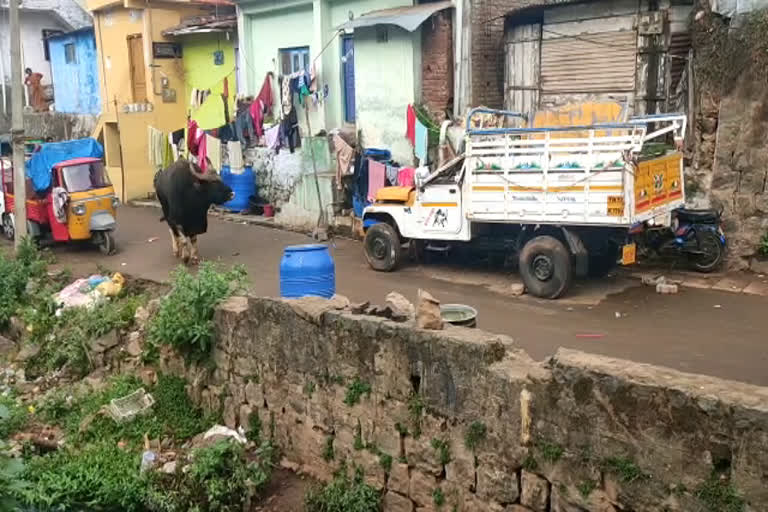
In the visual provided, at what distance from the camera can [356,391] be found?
19.1ft

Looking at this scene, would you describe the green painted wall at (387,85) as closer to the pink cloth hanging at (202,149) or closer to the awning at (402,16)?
the awning at (402,16)

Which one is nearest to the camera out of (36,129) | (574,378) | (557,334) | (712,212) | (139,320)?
(574,378)

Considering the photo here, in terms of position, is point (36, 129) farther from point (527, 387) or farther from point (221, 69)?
point (527, 387)

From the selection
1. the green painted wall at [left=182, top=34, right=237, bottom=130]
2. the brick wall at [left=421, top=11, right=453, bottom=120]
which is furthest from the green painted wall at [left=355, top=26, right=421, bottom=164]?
the green painted wall at [left=182, top=34, right=237, bottom=130]

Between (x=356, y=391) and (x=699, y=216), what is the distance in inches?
256

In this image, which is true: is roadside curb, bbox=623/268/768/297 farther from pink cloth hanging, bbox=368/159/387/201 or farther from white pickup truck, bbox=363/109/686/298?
pink cloth hanging, bbox=368/159/387/201

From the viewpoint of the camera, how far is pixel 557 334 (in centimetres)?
842

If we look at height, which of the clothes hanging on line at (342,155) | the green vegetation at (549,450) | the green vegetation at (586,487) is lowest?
the green vegetation at (586,487)

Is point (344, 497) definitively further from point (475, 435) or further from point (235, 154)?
point (235, 154)

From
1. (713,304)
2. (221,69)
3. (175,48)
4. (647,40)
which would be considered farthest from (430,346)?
(175,48)

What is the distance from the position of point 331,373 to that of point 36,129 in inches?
851

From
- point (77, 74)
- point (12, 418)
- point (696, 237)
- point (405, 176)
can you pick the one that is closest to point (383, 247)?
point (405, 176)

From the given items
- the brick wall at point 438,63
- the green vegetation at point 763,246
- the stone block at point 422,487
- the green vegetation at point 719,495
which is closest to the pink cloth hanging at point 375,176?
the brick wall at point 438,63

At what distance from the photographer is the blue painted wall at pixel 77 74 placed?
871 inches
